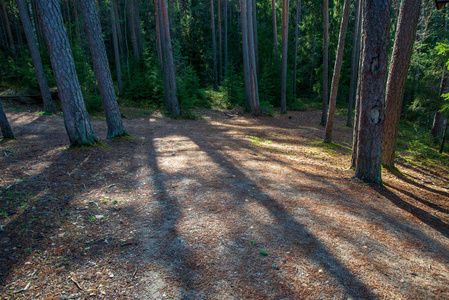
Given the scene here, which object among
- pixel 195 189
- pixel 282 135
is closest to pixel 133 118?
pixel 282 135

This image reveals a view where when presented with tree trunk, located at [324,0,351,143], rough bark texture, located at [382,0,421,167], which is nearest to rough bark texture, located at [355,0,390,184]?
rough bark texture, located at [382,0,421,167]

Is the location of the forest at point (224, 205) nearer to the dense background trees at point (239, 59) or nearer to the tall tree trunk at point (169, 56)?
the dense background trees at point (239, 59)

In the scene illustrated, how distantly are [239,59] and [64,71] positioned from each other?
1064 inches

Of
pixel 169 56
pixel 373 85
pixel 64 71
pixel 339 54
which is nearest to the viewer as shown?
pixel 373 85

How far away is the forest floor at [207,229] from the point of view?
8.09 feet

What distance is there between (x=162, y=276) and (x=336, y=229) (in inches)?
101

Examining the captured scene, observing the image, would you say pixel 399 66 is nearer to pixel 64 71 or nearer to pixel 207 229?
pixel 207 229

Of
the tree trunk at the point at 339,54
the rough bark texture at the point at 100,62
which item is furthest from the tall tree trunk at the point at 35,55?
the tree trunk at the point at 339,54

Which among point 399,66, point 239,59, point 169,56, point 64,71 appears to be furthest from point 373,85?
point 239,59

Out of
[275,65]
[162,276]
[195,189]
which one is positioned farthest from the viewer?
[275,65]

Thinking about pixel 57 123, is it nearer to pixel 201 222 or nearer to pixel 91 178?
pixel 91 178

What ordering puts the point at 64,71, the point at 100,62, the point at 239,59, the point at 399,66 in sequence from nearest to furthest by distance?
the point at 64,71 < the point at 399,66 < the point at 100,62 < the point at 239,59

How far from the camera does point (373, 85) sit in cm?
554

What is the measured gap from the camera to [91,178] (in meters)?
4.96
